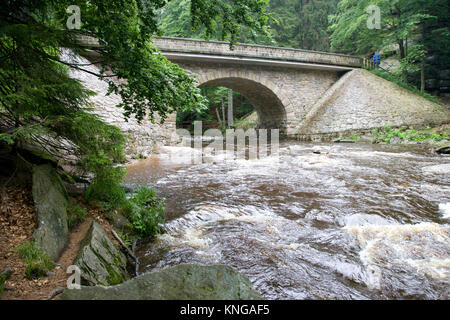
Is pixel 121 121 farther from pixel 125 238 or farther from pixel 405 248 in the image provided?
pixel 405 248

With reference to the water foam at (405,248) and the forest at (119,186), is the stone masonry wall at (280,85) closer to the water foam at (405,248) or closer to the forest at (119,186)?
the forest at (119,186)

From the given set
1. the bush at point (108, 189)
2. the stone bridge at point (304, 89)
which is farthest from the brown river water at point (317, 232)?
the stone bridge at point (304, 89)

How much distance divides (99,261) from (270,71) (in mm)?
16035

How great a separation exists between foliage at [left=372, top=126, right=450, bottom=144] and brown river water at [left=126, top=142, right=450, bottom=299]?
231 inches

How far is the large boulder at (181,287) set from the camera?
50.0 inches

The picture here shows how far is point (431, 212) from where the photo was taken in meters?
3.38

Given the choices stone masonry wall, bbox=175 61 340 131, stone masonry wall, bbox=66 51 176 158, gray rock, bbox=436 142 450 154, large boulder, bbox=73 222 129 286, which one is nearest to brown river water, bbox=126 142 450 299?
large boulder, bbox=73 222 129 286

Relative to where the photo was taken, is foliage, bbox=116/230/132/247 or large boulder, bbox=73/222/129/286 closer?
large boulder, bbox=73/222/129/286

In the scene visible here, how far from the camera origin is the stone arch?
1473 centimetres

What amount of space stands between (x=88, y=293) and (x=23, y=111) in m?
1.61

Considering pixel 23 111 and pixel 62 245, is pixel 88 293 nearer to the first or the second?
pixel 62 245

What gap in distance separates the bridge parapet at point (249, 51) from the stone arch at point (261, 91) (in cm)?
120

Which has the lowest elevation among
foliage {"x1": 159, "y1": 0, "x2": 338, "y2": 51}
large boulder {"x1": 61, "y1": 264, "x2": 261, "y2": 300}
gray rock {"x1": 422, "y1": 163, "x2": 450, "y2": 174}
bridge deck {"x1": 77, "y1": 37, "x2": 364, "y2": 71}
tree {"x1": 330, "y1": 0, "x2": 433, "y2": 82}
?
large boulder {"x1": 61, "y1": 264, "x2": 261, "y2": 300}

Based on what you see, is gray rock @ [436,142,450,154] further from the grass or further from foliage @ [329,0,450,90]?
foliage @ [329,0,450,90]
